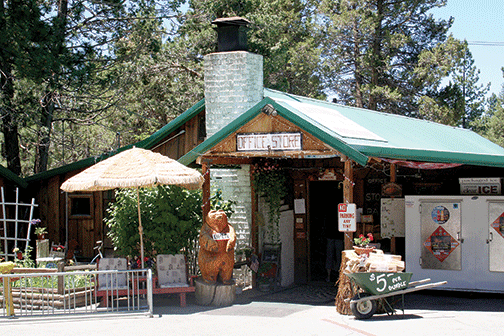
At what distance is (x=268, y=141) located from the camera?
10273 millimetres

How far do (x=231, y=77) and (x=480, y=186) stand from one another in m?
5.72

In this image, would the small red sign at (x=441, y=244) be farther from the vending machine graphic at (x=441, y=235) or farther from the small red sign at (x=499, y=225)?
the small red sign at (x=499, y=225)

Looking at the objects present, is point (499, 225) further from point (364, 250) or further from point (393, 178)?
point (364, 250)

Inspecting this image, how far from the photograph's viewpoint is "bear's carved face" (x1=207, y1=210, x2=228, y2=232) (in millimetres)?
10422

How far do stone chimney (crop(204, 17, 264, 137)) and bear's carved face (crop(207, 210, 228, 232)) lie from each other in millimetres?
3250

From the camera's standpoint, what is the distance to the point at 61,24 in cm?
1611

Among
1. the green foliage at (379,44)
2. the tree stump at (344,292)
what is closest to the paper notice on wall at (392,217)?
the tree stump at (344,292)

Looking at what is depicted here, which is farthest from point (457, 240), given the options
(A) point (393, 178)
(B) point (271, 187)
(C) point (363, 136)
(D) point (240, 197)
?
(D) point (240, 197)

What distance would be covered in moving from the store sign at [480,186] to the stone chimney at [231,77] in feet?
15.4

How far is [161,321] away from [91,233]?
7167mm

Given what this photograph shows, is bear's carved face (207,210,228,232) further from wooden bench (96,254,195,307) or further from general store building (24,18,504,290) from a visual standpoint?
wooden bench (96,254,195,307)

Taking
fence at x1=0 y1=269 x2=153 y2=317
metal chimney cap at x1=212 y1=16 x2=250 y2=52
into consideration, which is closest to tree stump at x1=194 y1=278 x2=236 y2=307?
fence at x1=0 y1=269 x2=153 y2=317

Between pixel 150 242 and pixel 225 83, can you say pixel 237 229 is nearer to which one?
pixel 150 242

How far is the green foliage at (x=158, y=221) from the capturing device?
37.0 feet
